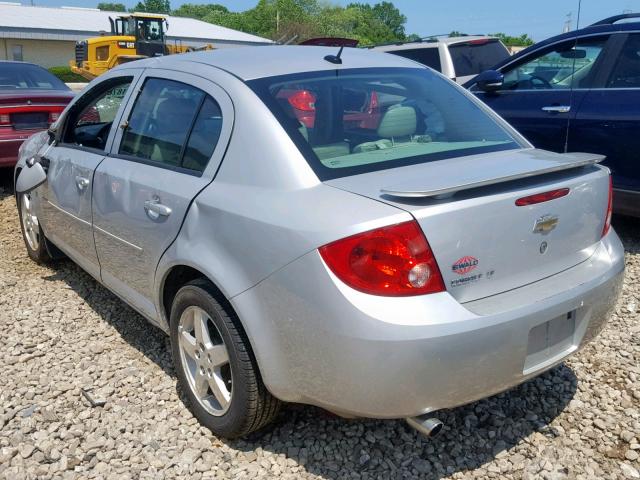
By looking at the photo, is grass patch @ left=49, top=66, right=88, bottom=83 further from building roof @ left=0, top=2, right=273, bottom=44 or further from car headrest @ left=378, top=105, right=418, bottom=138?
car headrest @ left=378, top=105, right=418, bottom=138

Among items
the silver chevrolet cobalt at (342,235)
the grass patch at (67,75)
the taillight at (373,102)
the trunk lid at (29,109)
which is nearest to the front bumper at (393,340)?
the silver chevrolet cobalt at (342,235)

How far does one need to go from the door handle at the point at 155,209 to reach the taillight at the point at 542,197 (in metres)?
1.51

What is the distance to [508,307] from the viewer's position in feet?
7.60

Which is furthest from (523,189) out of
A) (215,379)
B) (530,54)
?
(530,54)

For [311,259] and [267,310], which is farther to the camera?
[267,310]

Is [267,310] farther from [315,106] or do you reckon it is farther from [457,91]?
[457,91]

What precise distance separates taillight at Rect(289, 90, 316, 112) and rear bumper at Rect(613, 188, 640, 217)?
318 cm

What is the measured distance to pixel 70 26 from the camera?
45.5 metres

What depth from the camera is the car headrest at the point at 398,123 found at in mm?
2967

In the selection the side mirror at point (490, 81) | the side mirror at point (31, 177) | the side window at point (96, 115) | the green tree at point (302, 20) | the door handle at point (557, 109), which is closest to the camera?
the side window at point (96, 115)

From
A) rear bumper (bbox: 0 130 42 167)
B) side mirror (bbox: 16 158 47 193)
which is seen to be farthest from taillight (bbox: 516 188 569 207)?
rear bumper (bbox: 0 130 42 167)

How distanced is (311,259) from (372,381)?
47cm

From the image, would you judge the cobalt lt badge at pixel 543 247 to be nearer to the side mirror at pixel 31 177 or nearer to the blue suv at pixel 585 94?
the blue suv at pixel 585 94

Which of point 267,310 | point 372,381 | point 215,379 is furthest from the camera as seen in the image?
point 215,379
